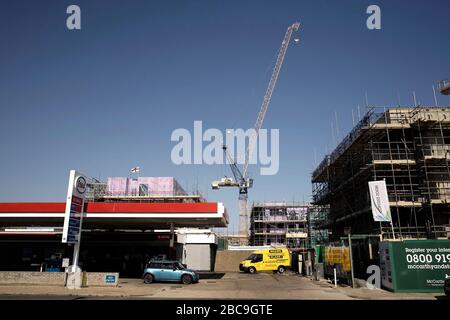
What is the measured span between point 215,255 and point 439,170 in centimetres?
3277

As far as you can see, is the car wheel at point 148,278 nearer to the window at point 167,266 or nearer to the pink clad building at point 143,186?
the window at point 167,266

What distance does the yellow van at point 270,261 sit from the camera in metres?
40.1

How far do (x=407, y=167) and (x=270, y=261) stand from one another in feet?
57.2

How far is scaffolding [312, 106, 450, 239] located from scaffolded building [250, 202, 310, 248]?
168 ft

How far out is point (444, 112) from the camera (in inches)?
1384

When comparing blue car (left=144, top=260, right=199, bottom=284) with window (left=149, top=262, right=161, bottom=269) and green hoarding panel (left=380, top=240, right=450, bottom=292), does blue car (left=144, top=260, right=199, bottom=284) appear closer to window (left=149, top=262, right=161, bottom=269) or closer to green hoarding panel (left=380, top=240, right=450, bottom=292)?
window (left=149, top=262, right=161, bottom=269)

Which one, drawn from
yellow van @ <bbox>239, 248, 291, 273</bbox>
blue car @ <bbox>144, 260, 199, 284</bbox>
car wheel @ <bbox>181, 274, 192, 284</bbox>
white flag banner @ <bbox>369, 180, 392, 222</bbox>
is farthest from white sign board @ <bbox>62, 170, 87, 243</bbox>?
yellow van @ <bbox>239, 248, 291, 273</bbox>

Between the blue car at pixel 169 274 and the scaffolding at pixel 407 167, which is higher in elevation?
the scaffolding at pixel 407 167

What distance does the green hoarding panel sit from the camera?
19.2 meters

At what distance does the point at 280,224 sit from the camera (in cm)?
9106

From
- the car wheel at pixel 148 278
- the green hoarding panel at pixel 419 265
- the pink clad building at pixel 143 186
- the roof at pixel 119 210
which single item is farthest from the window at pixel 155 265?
the pink clad building at pixel 143 186

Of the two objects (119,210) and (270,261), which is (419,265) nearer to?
(119,210)

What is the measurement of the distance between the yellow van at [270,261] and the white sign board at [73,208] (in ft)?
76.1

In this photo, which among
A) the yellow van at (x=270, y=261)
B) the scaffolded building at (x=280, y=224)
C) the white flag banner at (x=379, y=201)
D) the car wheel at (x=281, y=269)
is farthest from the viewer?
the scaffolded building at (x=280, y=224)
